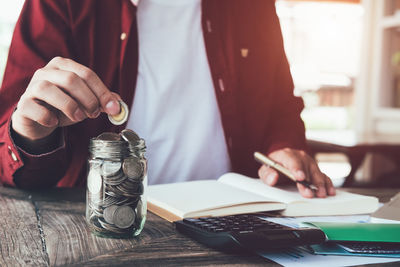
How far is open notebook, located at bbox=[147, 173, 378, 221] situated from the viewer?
0.92 metres

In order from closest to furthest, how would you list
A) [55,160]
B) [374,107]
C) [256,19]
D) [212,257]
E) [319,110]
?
[212,257]
[55,160]
[256,19]
[374,107]
[319,110]

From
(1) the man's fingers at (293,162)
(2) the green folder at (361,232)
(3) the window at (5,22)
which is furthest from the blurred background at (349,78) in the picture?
(2) the green folder at (361,232)

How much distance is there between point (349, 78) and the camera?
9.79 meters

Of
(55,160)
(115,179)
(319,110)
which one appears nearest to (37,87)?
(115,179)

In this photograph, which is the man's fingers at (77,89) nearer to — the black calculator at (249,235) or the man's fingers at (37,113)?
the man's fingers at (37,113)

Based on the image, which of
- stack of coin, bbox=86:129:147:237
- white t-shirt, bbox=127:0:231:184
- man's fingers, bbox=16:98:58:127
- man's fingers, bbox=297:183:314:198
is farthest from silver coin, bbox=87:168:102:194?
white t-shirt, bbox=127:0:231:184

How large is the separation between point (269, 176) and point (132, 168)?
51 centimetres

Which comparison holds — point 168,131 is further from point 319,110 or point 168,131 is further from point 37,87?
point 319,110

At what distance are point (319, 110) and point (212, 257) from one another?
29.0 feet

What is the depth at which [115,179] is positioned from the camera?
0.77 m

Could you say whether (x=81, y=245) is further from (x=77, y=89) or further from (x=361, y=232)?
(x=361, y=232)

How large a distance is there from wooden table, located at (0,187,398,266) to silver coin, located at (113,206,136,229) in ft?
0.08

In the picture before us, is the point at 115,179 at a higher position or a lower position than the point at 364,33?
lower

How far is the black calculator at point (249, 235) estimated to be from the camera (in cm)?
70
